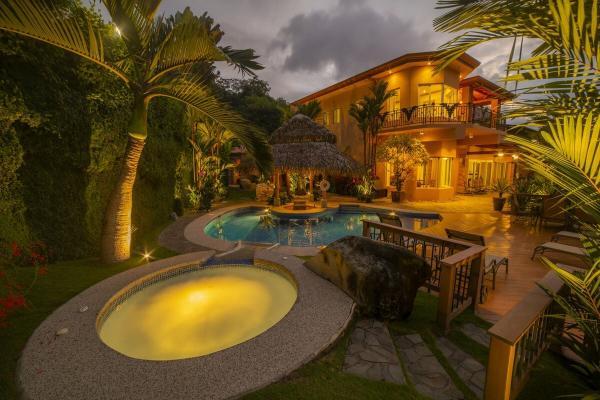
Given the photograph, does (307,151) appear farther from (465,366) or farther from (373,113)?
(465,366)

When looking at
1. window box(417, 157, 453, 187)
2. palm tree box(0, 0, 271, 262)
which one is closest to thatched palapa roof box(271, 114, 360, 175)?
window box(417, 157, 453, 187)

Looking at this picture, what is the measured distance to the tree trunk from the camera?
578cm

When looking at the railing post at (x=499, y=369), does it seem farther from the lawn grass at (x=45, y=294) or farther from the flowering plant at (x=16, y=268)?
the flowering plant at (x=16, y=268)

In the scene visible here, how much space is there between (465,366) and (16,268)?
7.72 metres

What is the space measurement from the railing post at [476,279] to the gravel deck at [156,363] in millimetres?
2169

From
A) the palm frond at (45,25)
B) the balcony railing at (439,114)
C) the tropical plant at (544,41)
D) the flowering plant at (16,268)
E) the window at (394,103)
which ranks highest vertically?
the window at (394,103)

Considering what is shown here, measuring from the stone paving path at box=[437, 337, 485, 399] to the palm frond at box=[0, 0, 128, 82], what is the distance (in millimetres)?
7481

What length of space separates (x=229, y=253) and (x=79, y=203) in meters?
3.79

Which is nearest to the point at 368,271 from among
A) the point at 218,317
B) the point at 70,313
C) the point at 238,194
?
the point at 218,317

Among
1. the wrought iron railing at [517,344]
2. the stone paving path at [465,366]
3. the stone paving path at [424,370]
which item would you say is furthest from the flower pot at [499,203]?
the stone paving path at [424,370]

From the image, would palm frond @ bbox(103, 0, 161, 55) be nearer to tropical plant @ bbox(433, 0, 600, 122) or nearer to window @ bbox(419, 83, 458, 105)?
tropical plant @ bbox(433, 0, 600, 122)

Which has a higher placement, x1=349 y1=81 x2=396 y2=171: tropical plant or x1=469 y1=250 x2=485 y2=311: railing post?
x1=349 y1=81 x2=396 y2=171: tropical plant

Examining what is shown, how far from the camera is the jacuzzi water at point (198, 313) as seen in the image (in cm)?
430

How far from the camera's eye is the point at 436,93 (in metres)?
17.2
